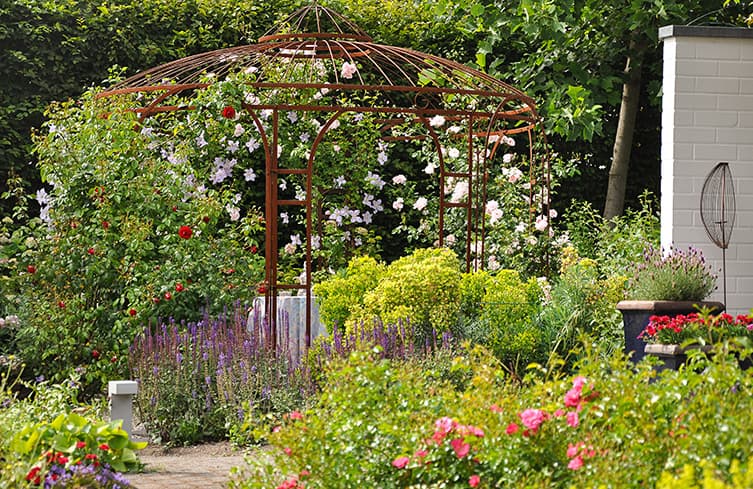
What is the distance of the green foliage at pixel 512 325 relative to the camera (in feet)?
21.1

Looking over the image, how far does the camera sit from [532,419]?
3113 mm

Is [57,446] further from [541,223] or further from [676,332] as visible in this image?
[541,223]

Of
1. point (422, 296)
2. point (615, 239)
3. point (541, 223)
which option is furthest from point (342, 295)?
point (615, 239)

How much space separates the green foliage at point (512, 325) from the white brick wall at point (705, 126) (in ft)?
3.04

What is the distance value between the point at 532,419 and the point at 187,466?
2.44 m

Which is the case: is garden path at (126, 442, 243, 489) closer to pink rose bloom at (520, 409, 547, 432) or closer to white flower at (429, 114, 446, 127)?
pink rose bloom at (520, 409, 547, 432)

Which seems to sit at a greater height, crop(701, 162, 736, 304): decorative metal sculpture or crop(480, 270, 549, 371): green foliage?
crop(701, 162, 736, 304): decorative metal sculpture

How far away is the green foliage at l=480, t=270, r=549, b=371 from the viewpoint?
643cm

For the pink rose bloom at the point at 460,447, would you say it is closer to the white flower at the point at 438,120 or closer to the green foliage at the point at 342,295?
the green foliage at the point at 342,295

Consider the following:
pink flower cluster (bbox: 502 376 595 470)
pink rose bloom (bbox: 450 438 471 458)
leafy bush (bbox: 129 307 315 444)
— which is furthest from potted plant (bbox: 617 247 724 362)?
pink rose bloom (bbox: 450 438 471 458)

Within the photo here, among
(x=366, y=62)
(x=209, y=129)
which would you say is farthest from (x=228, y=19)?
(x=209, y=129)

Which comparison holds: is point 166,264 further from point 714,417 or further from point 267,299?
point 714,417

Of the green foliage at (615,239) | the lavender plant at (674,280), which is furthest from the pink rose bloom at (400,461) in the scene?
the green foliage at (615,239)

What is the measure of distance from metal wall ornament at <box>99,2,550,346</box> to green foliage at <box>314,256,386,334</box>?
1.00 ft
